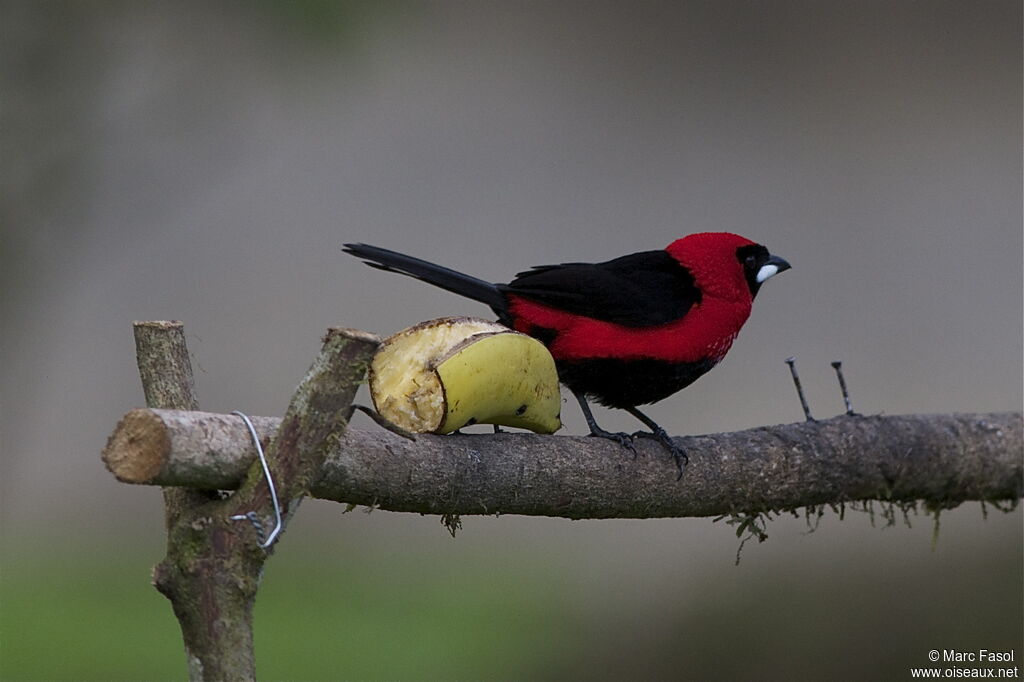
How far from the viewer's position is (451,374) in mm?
1852

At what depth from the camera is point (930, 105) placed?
306 inches

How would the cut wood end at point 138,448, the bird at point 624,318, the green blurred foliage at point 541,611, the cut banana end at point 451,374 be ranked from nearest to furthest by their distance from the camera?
the cut wood end at point 138,448
the cut banana end at point 451,374
the bird at point 624,318
the green blurred foliage at point 541,611

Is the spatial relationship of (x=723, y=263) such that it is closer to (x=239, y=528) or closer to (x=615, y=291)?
(x=615, y=291)

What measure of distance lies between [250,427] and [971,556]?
3.06 meters

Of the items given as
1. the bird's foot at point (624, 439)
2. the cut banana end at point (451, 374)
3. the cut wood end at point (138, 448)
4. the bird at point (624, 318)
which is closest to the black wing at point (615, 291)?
the bird at point (624, 318)

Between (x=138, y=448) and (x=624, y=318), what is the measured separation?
4.09 feet

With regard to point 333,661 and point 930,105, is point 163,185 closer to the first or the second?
point 333,661

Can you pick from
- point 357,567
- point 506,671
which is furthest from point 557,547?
point 506,671

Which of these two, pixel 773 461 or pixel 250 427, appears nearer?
pixel 250 427

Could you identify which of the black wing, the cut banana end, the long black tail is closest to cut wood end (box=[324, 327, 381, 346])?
the cut banana end

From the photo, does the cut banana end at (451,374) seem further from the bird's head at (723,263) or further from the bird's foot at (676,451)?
the bird's head at (723,263)

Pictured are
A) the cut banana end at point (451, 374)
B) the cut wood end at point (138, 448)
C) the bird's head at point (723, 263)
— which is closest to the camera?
the cut wood end at point (138, 448)

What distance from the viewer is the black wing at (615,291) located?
96.2 inches

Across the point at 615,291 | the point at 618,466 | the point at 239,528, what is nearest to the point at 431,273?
the point at 615,291
